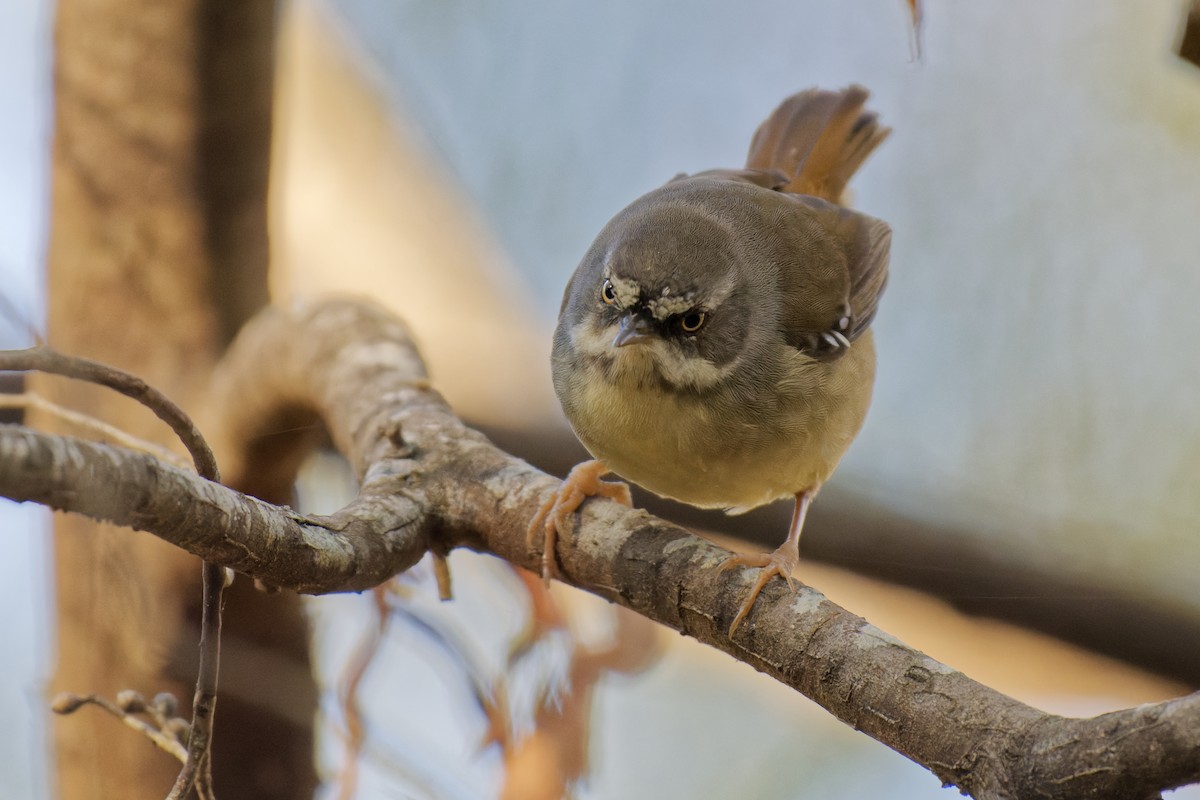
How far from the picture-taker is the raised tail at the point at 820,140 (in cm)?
397

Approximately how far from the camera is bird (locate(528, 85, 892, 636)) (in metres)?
2.78

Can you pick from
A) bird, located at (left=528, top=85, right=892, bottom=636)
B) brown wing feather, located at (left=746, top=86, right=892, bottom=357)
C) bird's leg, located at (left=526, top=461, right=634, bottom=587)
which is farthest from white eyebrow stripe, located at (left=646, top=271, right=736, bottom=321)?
brown wing feather, located at (left=746, top=86, right=892, bottom=357)

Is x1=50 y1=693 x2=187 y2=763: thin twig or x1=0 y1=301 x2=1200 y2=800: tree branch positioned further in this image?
x1=50 y1=693 x2=187 y2=763: thin twig

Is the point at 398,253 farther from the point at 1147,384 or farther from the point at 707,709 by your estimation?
the point at 1147,384

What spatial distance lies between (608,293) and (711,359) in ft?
1.07

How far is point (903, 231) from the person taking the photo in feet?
15.0

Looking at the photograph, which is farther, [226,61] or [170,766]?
[226,61]

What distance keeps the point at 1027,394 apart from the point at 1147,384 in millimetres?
445

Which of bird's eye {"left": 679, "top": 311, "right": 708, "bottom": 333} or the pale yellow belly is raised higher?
bird's eye {"left": 679, "top": 311, "right": 708, "bottom": 333}

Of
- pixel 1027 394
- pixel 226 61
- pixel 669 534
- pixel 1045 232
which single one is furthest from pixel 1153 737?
pixel 226 61

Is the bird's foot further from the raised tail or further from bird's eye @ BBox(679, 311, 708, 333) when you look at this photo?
the raised tail

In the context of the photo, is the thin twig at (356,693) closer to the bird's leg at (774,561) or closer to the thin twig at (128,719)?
the thin twig at (128,719)

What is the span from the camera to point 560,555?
9.06 ft

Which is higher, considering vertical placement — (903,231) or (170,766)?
(903,231)
